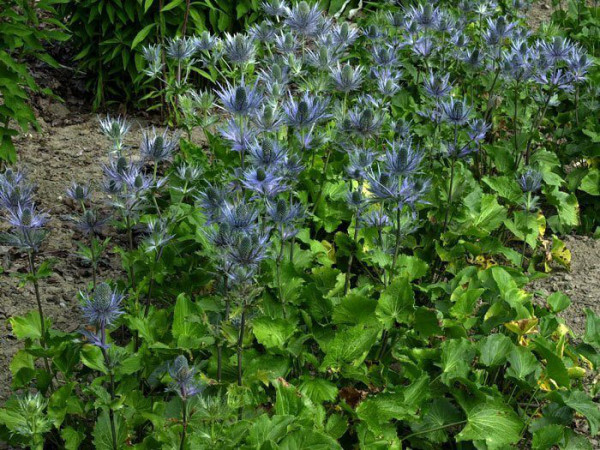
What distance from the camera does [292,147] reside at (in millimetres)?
3855

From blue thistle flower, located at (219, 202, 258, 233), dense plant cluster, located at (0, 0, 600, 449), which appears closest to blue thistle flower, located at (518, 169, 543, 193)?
dense plant cluster, located at (0, 0, 600, 449)

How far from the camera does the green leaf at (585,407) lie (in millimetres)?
3061

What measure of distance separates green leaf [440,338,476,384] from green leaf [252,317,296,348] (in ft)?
2.01

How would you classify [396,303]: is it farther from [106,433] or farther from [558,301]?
[106,433]

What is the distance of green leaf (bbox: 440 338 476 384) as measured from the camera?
10.3ft

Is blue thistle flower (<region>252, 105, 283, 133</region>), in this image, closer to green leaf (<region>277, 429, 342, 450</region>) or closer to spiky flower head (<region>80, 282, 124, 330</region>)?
spiky flower head (<region>80, 282, 124, 330</region>)

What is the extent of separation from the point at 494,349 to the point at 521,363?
0.39 feet

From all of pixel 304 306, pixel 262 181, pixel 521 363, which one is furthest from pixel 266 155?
pixel 521 363

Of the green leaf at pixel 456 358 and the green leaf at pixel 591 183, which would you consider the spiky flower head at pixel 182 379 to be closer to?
the green leaf at pixel 456 358

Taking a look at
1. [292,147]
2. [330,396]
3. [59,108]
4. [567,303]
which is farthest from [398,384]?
[59,108]

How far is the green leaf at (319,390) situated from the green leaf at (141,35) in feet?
9.70

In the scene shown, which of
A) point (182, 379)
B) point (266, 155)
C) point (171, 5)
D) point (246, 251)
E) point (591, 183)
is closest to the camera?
point (182, 379)

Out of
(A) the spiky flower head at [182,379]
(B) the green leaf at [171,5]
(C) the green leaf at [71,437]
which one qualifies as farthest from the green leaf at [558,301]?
(B) the green leaf at [171,5]

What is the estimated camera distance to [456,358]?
3.20 m
